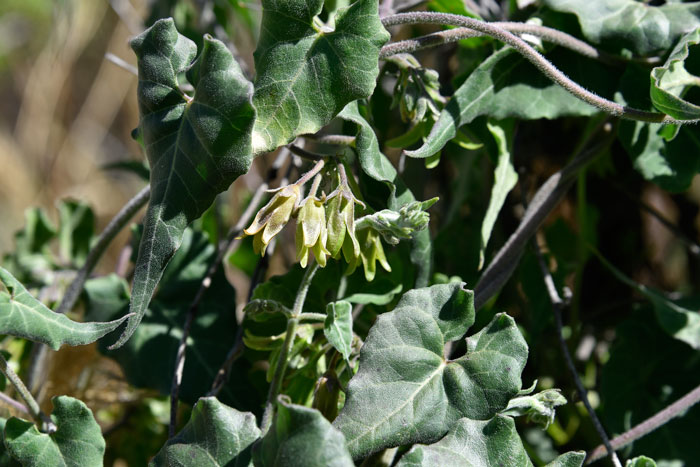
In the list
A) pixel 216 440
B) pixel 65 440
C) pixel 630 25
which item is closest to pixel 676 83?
pixel 630 25

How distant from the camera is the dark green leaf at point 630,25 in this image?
60 centimetres

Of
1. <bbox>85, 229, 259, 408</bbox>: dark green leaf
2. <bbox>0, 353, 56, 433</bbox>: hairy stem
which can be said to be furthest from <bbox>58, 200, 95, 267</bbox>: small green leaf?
<bbox>0, 353, 56, 433</bbox>: hairy stem

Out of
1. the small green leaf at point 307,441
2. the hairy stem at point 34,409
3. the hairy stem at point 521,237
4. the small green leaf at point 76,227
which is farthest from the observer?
the small green leaf at point 76,227

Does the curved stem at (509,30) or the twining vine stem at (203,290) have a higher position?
the curved stem at (509,30)

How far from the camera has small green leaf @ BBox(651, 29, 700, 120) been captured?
488 mm

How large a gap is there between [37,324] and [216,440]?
139 mm

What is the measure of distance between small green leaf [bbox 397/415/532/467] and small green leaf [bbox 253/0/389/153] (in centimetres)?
23

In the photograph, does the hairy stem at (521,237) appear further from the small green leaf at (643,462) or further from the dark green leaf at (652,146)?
the small green leaf at (643,462)

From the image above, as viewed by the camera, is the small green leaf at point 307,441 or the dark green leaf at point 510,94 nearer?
the small green leaf at point 307,441

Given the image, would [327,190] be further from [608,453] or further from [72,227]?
[72,227]

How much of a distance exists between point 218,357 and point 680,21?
54 centimetres

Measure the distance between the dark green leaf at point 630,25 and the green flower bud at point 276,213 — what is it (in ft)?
1.06

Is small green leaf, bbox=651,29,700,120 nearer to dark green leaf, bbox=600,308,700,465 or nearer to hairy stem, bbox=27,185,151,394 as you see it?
dark green leaf, bbox=600,308,700,465

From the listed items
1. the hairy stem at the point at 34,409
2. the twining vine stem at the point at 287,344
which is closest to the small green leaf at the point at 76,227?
the hairy stem at the point at 34,409
